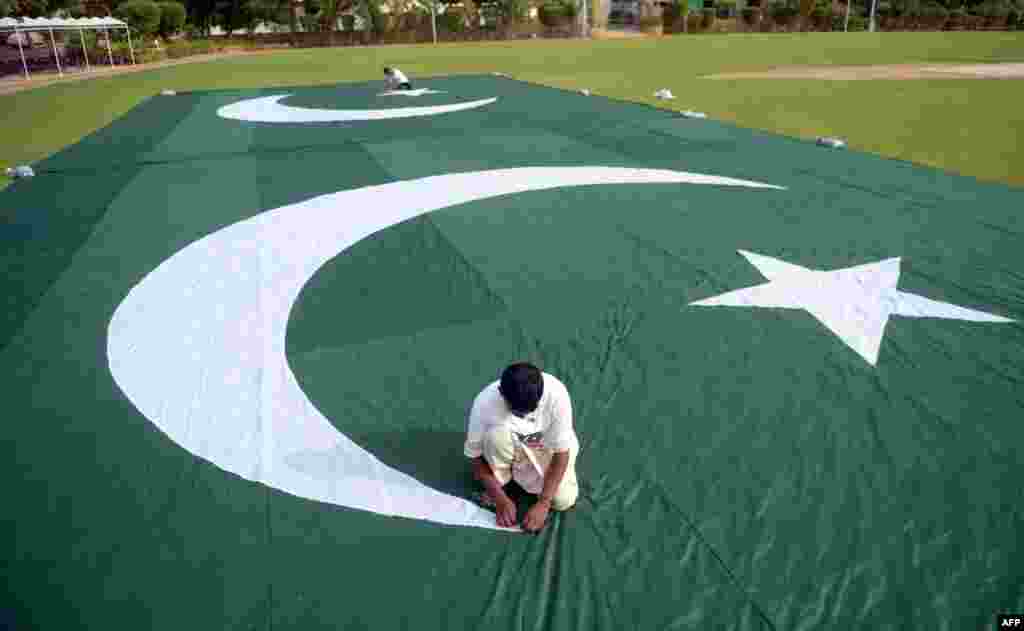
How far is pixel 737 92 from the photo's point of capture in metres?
18.2

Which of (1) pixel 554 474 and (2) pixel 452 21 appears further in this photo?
(2) pixel 452 21

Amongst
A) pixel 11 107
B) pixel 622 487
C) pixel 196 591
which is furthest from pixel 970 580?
pixel 11 107

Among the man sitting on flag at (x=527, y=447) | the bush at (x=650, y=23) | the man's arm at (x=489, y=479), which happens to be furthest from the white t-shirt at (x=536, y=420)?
the bush at (x=650, y=23)

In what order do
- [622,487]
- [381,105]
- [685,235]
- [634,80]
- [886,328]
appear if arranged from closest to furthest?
1. [622,487]
2. [886,328]
3. [685,235]
4. [381,105]
5. [634,80]

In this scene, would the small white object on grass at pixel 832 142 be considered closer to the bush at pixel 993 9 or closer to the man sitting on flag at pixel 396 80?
the man sitting on flag at pixel 396 80

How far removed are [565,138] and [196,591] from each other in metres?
10.3

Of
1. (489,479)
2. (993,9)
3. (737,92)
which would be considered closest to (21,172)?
(489,479)

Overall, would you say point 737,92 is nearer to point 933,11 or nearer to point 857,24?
point 857,24

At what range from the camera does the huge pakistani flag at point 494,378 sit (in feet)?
9.19

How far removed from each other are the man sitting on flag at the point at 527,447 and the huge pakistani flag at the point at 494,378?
0.14 metres

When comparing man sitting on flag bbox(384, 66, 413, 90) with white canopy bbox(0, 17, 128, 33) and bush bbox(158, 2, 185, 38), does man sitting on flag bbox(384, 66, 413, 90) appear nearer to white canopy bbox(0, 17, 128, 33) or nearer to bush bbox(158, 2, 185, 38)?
white canopy bbox(0, 17, 128, 33)

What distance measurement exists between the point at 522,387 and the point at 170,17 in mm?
53630

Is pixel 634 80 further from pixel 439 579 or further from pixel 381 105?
pixel 439 579

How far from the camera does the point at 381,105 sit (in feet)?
54.5
